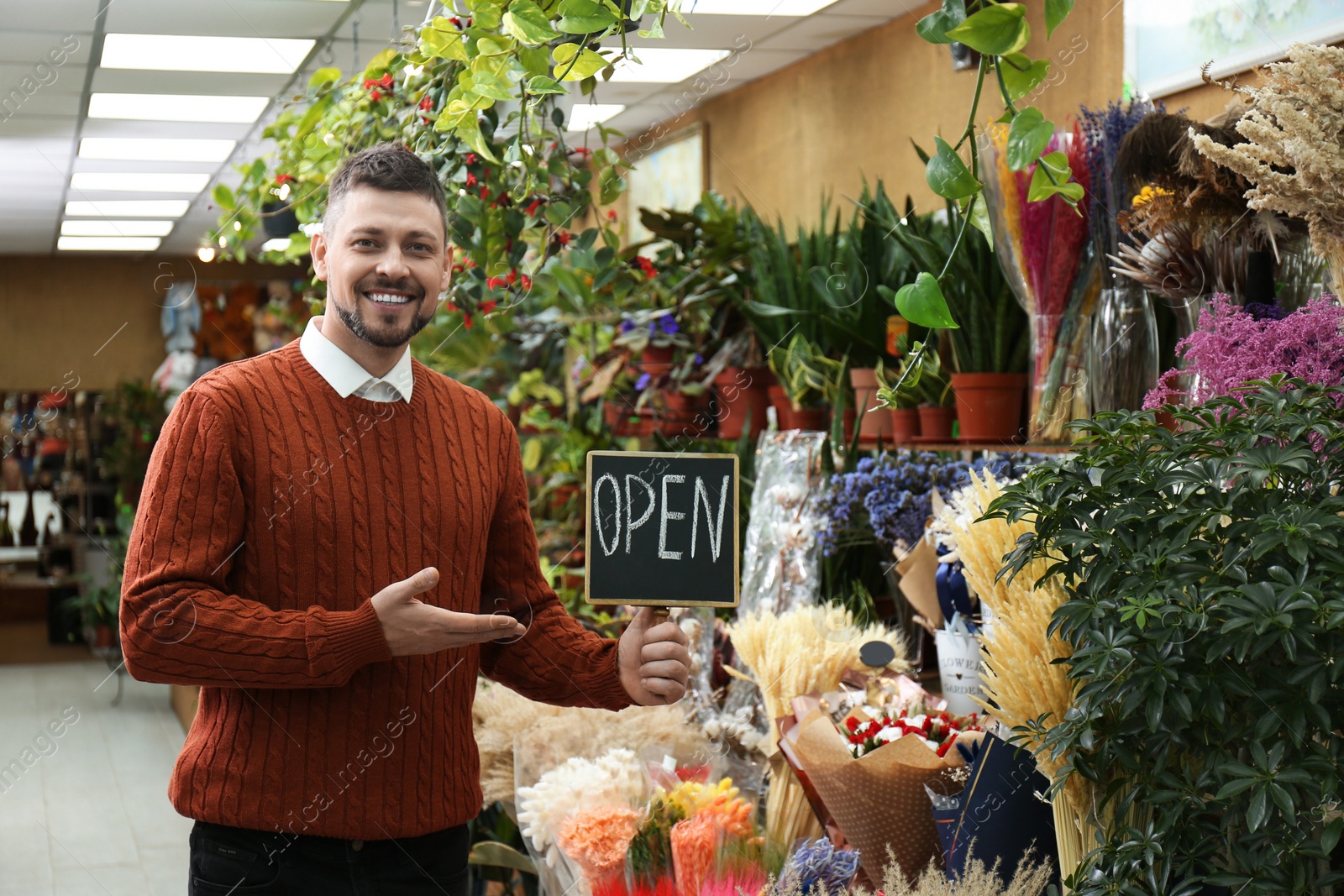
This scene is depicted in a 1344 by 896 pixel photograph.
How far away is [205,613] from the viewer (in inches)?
48.5

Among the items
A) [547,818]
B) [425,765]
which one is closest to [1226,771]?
[425,765]

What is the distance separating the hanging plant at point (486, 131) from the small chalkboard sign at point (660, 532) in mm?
475

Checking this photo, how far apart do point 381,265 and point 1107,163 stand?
48.2 inches

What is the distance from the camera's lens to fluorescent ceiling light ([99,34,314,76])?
4117mm

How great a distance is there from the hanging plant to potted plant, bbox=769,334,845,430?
552 mm

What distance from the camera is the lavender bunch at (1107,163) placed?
188 cm

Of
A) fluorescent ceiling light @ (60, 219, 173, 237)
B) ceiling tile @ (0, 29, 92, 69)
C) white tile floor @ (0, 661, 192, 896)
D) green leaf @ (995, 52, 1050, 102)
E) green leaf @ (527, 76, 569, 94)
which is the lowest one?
white tile floor @ (0, 661, 192, 896)

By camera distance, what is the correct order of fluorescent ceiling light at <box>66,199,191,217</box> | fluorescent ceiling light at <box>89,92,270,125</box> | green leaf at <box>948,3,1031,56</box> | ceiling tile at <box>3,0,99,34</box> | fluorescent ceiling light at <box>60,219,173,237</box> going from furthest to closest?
1. fluorescent ceiling light at <box>60,219,173,237</box>
2. fluorescent ceiling light at <box>66,199,191,217</box>
3. fluorescent ceiling light at <box>89,92,270,125</box>
4. ceiling tile at <box>3,0,99,34</box>
5. green leaf at <box>948,3,1031,56</box>

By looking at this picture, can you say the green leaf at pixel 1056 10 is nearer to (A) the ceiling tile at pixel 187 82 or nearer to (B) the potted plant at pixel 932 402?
(B) the potted plant at pixel 932 402

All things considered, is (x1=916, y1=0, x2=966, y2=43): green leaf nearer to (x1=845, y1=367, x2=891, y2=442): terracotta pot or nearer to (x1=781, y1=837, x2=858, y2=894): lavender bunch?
(x1=781, y1=837, x2=858, y2=894): lavender bunch

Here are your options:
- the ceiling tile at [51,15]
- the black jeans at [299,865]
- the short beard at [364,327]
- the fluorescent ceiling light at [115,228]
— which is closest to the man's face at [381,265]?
the short beard at [364,327]

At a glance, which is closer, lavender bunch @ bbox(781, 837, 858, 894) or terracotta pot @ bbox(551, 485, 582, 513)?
lavender bunch @ bbox(781, 837, 858, 894)

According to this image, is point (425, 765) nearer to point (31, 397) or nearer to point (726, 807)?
point (726, 807)

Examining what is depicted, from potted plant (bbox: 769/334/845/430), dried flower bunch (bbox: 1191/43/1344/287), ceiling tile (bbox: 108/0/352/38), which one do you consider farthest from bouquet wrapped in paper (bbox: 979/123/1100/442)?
ceiling tile (bbox: 108/0/352/38)
